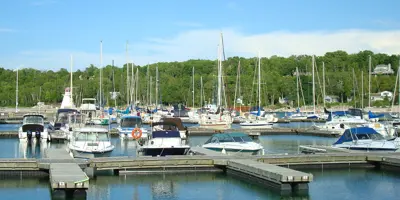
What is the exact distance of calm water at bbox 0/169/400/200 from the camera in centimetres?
2812

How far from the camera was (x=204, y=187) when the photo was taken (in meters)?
30.3

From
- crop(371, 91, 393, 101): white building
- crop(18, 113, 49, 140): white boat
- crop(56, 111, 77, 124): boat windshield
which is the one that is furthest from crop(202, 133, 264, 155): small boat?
crop(371, 91, 393, 101): white building

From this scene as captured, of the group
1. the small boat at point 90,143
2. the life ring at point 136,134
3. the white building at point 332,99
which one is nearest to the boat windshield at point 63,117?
the life ring at point 136,134

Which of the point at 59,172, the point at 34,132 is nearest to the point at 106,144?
the point at 59,172

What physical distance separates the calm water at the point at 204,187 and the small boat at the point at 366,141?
18.9ft

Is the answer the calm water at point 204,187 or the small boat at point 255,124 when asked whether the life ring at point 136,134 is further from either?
the small boat at point 255,124

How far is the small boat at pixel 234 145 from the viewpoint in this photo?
39812mm

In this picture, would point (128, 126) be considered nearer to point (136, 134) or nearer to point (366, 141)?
point (136, 134)

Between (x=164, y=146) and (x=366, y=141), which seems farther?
(x=366, y=141)

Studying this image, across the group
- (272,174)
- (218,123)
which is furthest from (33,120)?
(272,174)

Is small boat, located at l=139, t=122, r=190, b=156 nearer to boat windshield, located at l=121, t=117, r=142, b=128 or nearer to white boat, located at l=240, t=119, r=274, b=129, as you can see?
boat windshield, located at l=121, t=117, r=142, b=128

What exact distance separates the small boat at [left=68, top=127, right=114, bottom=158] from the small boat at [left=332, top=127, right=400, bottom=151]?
15.5m

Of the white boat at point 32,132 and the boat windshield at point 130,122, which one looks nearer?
the white boat at point 32,132

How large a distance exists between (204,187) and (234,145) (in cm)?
996
